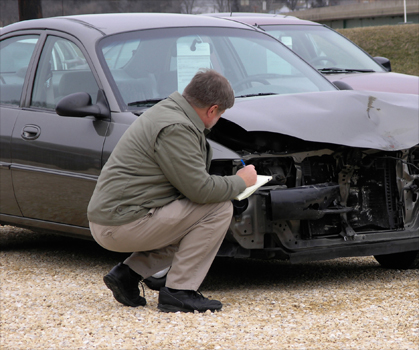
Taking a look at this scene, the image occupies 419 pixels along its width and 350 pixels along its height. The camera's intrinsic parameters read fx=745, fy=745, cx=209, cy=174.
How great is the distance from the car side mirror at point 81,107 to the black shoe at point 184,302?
1345 mm

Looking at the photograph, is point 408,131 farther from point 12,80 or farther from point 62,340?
point 12,80

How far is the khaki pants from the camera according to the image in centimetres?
403

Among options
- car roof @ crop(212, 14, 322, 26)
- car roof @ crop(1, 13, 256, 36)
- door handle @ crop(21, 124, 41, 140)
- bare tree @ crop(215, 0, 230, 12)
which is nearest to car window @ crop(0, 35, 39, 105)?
car roof @ crop(1, 13, 256, 36)

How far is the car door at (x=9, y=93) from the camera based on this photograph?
18.2 ft

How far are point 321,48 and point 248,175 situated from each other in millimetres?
5142

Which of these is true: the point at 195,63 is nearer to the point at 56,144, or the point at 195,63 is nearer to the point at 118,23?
the point at 118,23

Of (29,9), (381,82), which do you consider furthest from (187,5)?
(381,82)

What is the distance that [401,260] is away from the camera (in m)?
5.33

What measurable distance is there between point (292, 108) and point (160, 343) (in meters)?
1.85

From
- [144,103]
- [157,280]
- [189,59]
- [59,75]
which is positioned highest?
[189,59]

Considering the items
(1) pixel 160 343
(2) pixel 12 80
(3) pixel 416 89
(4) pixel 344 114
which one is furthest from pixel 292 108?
(3) pixel 416 89

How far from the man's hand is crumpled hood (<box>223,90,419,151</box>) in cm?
32

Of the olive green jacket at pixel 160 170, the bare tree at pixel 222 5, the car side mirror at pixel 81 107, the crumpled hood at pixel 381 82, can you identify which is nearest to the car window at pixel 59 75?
the car side mirror at pixel 81 107

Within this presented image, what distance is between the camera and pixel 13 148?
5453 mm
